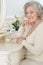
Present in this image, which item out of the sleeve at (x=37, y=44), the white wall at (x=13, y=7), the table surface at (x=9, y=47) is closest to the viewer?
the table surface at (x=9, y=47)

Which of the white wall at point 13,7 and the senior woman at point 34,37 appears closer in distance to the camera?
the senior woman at point 34,37

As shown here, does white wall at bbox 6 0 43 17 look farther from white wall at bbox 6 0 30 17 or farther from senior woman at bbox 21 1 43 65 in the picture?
senior woman at bbox 21 1 43 65

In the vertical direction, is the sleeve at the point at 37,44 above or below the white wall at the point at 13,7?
below

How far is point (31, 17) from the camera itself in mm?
1919

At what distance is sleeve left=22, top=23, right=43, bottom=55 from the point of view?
5.89 feet

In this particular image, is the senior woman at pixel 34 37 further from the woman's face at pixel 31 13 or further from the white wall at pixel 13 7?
the white wall at pixel 13 7

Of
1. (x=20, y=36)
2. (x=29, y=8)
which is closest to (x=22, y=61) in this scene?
(x=20, y=36)

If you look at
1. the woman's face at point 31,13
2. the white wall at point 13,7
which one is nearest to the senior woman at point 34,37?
the woman's face at point 31,13

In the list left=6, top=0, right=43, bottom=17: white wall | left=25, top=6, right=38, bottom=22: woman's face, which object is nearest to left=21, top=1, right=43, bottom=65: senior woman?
left=25, top=6, right=38, bottom=22: woman's face

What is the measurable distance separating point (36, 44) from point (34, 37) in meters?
0.09

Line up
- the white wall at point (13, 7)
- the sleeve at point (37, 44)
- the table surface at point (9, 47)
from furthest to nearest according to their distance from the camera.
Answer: the white wall at point (13, 7), the sleeve at point (37, 44), the table surface at point (9, 47)

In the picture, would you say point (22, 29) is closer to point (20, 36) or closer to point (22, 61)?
point (20, 36)

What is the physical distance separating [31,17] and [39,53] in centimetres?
39

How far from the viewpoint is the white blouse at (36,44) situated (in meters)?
1.80
